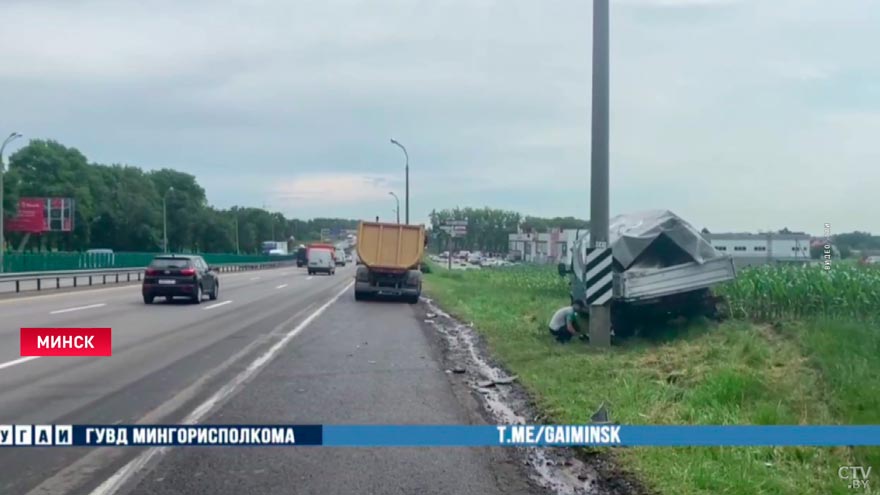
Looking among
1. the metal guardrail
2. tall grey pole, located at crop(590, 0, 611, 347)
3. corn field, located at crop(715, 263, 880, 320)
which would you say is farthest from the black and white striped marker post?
the metal guardrail

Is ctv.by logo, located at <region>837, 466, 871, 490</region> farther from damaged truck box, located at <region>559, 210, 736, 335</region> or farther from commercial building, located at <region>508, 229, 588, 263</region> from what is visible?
commercial building, located at <region>508, 229, 588, 263</region>

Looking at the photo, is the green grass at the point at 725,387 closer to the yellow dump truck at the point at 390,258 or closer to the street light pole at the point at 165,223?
the yellow dump truck at the point at 390,258

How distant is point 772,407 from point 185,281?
23.9m

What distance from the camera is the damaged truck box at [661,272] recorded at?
17516 millimetres

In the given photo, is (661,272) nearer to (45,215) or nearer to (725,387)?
(725,387)

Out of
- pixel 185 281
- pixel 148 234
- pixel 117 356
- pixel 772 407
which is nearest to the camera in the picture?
pixel 772 407

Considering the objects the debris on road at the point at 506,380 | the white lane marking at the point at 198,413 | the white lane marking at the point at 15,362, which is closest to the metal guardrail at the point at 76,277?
the white lane marking at the point at 198,413

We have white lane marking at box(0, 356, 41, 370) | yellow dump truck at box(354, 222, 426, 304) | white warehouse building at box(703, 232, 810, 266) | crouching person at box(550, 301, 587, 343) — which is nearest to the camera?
white lane marking at box(0, 356, 41, 370)

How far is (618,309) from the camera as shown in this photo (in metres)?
18.5

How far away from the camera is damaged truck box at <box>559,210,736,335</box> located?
1752 centimetres

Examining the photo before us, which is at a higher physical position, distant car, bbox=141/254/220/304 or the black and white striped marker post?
the black and white striped marker post

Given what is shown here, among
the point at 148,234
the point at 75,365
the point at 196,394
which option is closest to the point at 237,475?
the point at 196,394

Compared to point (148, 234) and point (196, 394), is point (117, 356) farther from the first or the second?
point (148, 234)

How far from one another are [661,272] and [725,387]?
21.3 ft
